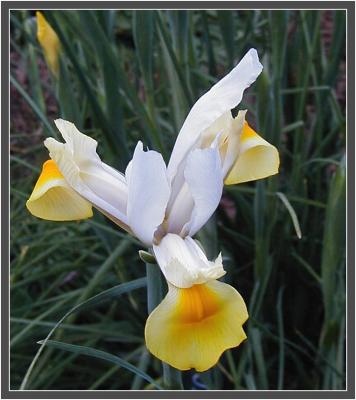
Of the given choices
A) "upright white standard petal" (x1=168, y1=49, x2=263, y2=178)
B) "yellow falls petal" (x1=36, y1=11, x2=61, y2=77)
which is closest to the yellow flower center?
"upright white standard petal" (x1=168, y1=49, x2=263, y2=178)

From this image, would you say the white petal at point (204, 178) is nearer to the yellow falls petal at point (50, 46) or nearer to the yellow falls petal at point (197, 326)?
the yellow falls petal at point (197, 326)

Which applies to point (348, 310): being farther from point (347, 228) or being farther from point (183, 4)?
point (183, 4)

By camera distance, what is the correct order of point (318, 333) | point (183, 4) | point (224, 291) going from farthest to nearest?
point (318, 333)
point (183, 4)
point (224, 291)

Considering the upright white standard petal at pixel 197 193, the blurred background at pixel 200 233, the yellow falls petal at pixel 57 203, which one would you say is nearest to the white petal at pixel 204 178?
the upright white standard petal at pixel 197 193

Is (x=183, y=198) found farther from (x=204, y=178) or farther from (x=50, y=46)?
(x=50, y=46)

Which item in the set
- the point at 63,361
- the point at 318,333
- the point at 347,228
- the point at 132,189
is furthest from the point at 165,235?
the point at 318,333

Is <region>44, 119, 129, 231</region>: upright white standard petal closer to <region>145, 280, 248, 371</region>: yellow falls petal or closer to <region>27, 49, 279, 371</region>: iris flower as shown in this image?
<region>27, 49, 279, 371</region>: iris flower

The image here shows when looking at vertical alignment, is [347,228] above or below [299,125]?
below
